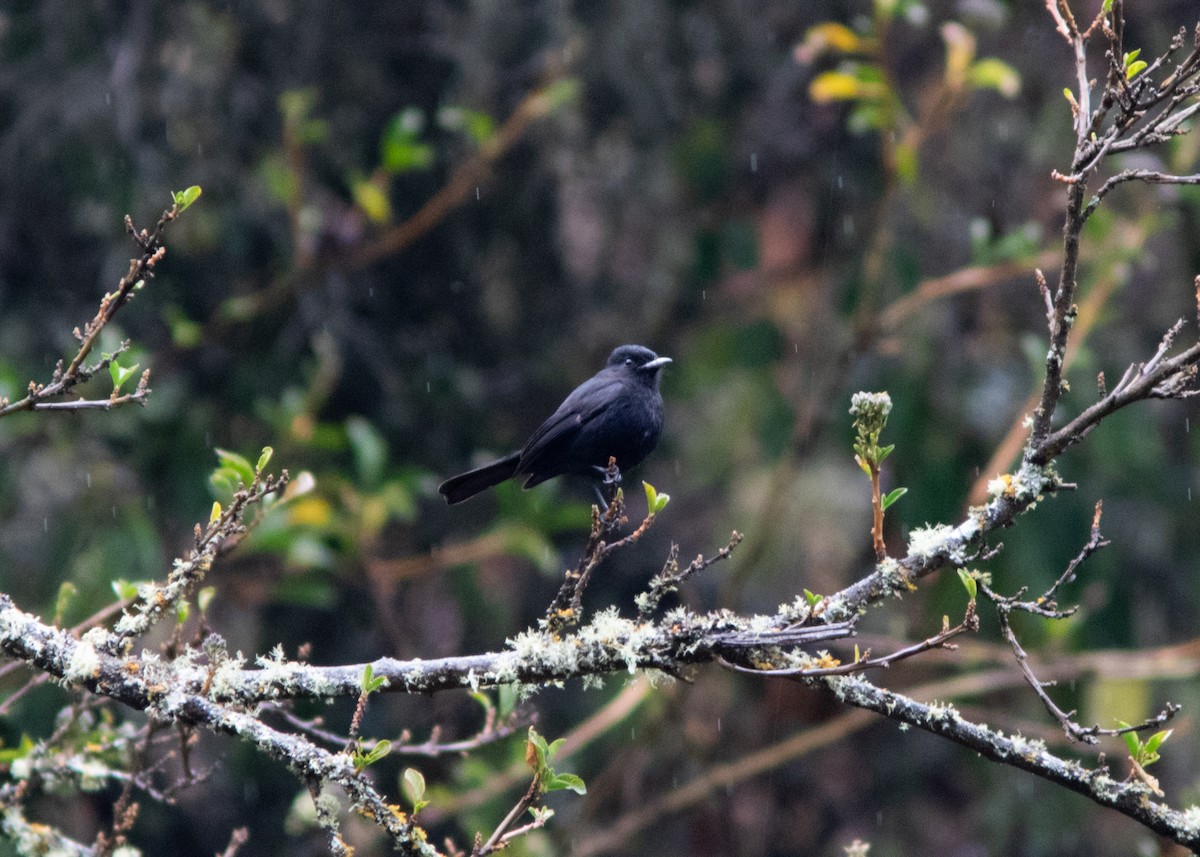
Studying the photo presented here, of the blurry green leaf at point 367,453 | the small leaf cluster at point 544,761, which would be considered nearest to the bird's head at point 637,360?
the blurry green leaf at point 367,453

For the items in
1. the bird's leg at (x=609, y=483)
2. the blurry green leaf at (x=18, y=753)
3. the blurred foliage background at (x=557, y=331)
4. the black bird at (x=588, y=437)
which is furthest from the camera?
the blurred foliage background at (x=557, y=331)

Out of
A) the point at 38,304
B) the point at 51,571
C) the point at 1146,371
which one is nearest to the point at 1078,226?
the point at 1146,371

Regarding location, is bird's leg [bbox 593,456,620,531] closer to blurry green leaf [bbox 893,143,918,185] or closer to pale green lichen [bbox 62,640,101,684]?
pale green lichen [bbox 62,640,101,684]

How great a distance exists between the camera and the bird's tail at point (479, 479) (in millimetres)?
3479

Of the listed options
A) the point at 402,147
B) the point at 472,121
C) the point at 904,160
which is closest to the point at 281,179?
the point at 402,147

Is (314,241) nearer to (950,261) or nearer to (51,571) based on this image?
(51,571)

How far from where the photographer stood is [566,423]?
3416mm

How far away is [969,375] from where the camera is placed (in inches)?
236

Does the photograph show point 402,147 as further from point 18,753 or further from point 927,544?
point 927,544

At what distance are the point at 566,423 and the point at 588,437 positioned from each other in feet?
0.24

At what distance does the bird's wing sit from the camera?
11.2ft

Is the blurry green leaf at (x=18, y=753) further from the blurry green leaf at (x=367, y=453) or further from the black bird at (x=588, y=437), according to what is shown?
the blurry green leaf at (x=367, y=453)

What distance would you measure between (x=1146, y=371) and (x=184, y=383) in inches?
178

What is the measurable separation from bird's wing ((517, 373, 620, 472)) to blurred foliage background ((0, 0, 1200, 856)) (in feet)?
4.56
